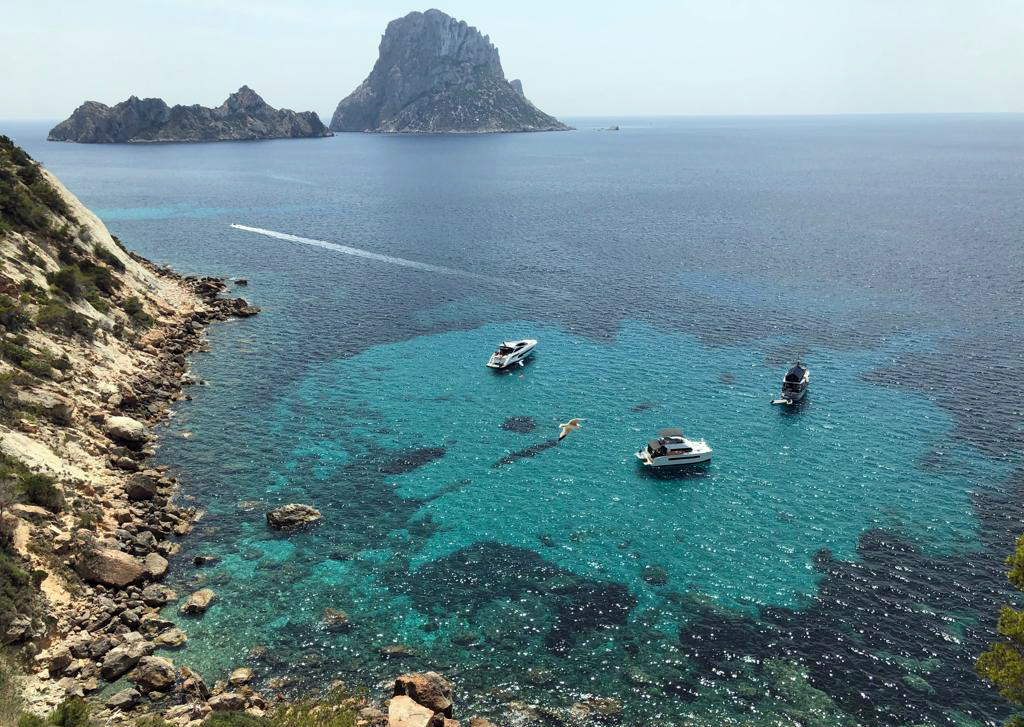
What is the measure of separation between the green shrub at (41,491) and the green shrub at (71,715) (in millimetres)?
18016

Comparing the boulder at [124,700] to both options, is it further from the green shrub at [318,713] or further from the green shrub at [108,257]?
the green shrub at [108,257]

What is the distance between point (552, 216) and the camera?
184 metres

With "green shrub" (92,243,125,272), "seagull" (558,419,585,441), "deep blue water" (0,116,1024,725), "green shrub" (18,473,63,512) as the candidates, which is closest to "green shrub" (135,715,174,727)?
"deep blue water" (0,116,1024,725)

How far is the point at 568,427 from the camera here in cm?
6769

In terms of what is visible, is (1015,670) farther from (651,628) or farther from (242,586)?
(242,586)

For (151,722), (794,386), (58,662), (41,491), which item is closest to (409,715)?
(151,722)

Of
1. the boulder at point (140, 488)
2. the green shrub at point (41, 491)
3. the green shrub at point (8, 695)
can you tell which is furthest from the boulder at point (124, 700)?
the boulder at point (140, 488)

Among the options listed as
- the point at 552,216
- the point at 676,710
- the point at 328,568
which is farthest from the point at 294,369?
the point at 552,216

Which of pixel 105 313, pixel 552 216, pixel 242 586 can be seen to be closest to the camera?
pixel 242 586

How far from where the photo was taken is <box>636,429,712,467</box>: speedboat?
196 ft

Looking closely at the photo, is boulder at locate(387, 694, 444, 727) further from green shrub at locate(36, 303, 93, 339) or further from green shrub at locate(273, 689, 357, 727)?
green shrub at locate(36, 303, 93, 339)

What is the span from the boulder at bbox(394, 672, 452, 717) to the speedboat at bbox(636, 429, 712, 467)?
3036cm

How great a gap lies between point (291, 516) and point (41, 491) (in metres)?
17.0

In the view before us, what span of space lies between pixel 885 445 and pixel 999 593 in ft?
70.0
